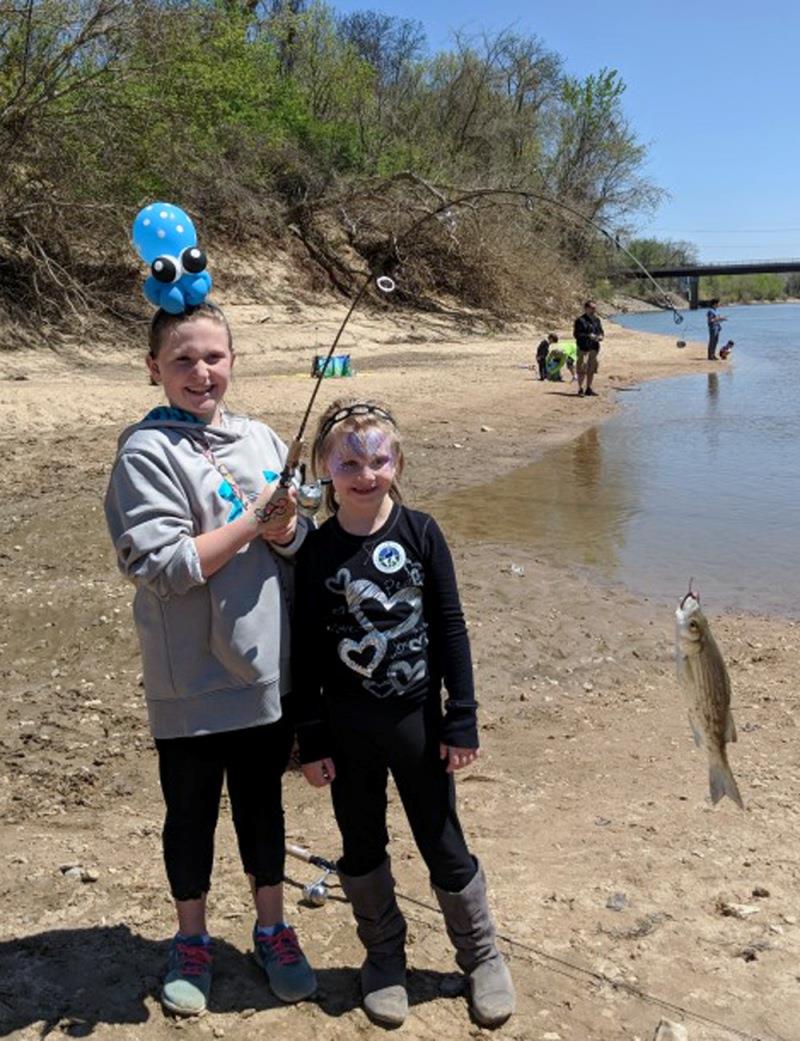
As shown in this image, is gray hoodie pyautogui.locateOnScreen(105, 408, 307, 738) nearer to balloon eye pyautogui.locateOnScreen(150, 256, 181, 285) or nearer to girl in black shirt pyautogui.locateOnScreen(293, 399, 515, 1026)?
girl in black shirt pyautogui.locateOnScreen(293, 399, 515, 1026)

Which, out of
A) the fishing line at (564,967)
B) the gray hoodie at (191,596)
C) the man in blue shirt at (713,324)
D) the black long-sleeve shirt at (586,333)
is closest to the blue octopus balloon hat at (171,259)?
the gray hoodie at (191,596)

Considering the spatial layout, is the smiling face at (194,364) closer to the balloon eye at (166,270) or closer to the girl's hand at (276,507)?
the balloon eye at (166,270)

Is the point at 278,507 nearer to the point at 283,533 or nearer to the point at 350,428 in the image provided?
the point at 283,533

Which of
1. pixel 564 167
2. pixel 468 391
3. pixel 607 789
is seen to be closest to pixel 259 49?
pixel 468 391

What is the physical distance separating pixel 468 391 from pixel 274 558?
16.0 m

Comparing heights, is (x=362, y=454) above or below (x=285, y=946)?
above

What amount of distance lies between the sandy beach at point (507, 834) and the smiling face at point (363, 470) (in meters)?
1.46

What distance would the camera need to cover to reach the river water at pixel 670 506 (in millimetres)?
8938

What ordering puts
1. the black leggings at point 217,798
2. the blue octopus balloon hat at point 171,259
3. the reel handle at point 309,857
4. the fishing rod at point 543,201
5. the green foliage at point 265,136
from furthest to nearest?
the green foliage at point 265,136
the reel handle at point 309,857
the fishing rod at point 543,201
the black leggings at point 217,798
the blue octopus balloon hat at point 171,259

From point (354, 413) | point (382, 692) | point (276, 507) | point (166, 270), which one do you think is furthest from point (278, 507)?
point (166, 270)

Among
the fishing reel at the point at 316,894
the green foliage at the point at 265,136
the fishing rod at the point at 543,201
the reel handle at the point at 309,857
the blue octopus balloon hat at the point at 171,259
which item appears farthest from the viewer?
the green foliage at the point at 265,136

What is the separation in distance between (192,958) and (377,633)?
1133 mm

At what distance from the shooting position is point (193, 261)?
2938 mm

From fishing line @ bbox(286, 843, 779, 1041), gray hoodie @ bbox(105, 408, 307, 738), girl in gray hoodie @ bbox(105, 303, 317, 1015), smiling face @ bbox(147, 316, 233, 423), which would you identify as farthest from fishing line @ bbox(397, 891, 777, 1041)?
smiling face @ bbox(147, 316, 233, 423)
